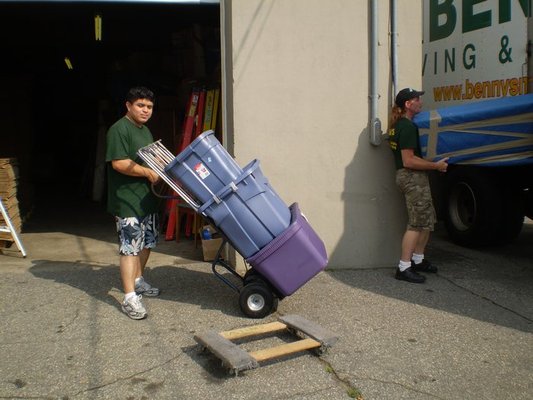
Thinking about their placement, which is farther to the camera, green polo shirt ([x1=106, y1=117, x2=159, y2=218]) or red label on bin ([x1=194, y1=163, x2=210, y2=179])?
green polo shirt ([x1=106, y1=117, x2=159, y2=218])

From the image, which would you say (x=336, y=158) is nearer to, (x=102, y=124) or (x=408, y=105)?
(x=408, y=105)

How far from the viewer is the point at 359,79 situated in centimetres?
550

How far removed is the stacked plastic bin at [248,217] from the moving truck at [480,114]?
2.20 meters

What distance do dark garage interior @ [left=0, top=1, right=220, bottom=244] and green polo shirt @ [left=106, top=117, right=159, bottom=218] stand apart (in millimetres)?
1859

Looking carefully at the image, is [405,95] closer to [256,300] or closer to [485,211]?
[485,211]

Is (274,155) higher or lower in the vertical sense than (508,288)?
higher

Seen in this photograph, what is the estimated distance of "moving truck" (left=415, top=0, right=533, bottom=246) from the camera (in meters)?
5.35

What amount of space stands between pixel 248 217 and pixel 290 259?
43 cm

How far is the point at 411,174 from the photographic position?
17.0ft

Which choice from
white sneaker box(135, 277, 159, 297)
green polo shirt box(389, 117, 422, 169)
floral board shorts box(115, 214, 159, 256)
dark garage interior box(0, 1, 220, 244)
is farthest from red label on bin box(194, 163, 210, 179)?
dark garage interior box(0, 1, 220, 244)

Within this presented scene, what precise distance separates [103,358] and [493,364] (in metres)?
2.46

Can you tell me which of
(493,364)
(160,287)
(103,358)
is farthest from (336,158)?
(103,358)

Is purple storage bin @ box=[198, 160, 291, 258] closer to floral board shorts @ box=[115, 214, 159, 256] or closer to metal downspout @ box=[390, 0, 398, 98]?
floral board shorts @ box=[115, 214, 159, 256]

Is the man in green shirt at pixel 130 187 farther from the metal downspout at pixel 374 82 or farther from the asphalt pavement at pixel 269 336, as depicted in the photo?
the metal downspout at pixel 374 82
